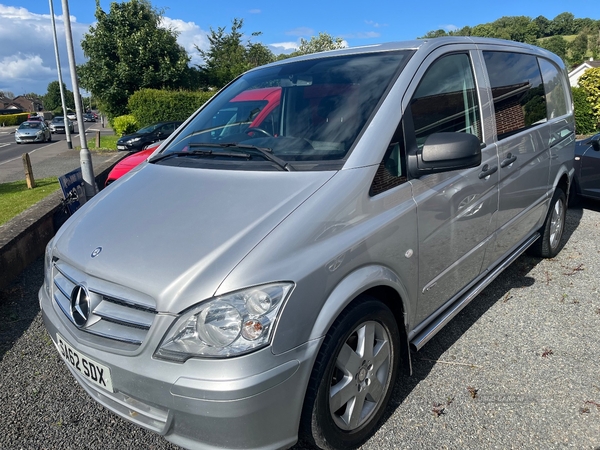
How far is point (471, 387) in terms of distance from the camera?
282 cm

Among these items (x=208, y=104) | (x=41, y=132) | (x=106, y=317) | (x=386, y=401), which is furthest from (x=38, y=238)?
(x=41, y=132)

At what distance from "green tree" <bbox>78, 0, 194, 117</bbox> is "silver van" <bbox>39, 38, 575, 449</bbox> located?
29.3 m

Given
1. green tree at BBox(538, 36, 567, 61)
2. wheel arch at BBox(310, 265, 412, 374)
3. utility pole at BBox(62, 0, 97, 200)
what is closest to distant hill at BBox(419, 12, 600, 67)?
green tree at BBox(538, 36, 567, 61)

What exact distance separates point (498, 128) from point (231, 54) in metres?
45.6

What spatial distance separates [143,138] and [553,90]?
17943mm

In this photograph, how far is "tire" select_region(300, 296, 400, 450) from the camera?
1.99 m

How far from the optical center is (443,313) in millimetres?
2934

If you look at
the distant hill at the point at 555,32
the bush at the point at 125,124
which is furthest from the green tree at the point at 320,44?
the bush at the point at 125,124

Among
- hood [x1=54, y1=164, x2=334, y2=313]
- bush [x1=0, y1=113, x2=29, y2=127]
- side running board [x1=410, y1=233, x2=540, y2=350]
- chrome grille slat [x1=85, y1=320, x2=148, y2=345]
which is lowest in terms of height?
bush [x1=0, y1=113, x2=29, y2=127]

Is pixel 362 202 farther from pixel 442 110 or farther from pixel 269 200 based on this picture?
pixel 442 110

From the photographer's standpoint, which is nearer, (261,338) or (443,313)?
(261,338)

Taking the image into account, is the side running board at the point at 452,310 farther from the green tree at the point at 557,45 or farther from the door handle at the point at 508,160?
the green tree at the point at 557,45

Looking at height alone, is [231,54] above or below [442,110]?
above

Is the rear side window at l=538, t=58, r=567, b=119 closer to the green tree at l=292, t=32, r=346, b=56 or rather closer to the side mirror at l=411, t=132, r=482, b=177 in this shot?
the side mirror at l=411, t=132, r=482, b=177
